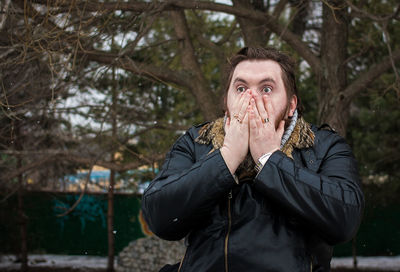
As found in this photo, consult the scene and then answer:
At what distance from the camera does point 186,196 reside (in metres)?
1.55

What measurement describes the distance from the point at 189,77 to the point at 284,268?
4.47 meters

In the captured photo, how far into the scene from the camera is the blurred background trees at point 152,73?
3.99 metres

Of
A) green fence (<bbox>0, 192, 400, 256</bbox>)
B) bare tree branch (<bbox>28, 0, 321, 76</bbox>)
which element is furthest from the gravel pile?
bare tree branch (<bbox>28, 0, 321, 76</bbox>)

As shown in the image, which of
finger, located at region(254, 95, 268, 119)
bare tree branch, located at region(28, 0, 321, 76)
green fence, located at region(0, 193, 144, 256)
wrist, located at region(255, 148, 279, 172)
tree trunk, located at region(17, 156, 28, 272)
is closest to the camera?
wrist, located at region(255, 148, 279, 172)

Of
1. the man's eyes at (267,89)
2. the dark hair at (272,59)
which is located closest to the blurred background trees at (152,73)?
the dark hair at (272,59)

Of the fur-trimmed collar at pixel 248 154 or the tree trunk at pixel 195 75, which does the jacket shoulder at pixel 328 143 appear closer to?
the fur-trimmed collar at pixel 248 154

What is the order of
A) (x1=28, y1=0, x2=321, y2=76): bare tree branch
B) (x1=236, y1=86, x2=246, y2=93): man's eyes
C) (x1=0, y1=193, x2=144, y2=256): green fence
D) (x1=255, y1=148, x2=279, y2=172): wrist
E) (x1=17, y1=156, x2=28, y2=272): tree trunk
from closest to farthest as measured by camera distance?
(x1=255, y1=148, x2=279, y2=172): wrist → (x1=236, y1=86, x2=246, y2=93): man's eyes → (x1=28, y1=0, x2=321, y2=76): bare tree branch → (x1=17, y1=156, x2=28, y2=272): tree trunk → (x1=0, y1=193, x2=144, y2=256): green fence

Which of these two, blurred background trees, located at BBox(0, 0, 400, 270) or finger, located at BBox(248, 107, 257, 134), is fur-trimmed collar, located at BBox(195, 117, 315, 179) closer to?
finger, located at BBox(248, 107, 257, 134)

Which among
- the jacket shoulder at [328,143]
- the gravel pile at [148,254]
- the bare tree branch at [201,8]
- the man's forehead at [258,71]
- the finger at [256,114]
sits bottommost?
the gravel pile at [148,254]

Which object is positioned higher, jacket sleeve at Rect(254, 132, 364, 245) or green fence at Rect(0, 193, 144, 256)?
jacket sleeve at Rect(254, 132, 364, 245)

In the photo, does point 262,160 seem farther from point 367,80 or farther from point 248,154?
point 367,80

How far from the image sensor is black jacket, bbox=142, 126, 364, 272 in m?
1.51

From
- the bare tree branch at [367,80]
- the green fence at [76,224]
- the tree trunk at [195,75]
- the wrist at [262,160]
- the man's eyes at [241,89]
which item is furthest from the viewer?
the green fence at [76,224]

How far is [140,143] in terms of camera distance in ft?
30.0
